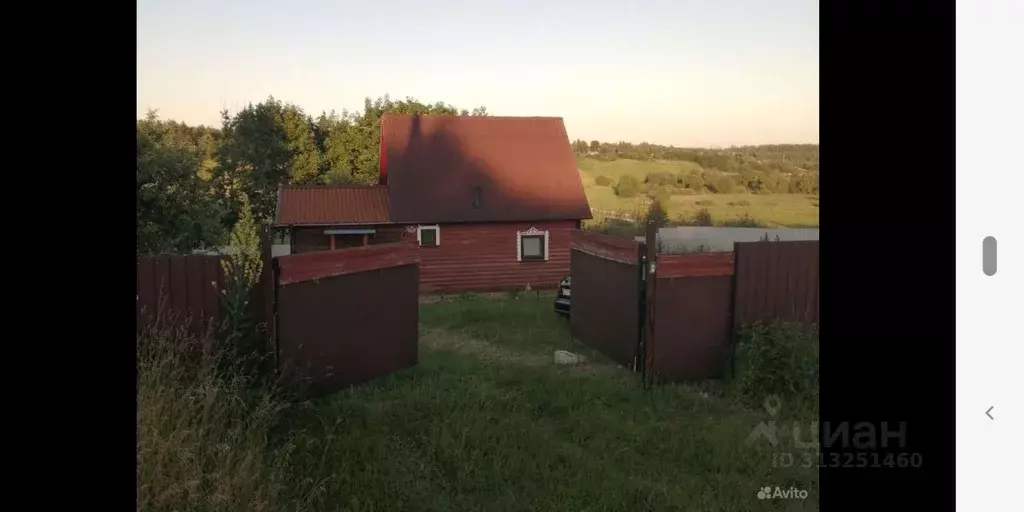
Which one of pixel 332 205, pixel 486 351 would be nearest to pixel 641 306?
pixel 486 351

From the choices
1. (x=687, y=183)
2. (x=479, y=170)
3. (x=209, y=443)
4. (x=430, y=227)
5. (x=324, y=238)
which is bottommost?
(x=209, y=443)

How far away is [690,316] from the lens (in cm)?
639

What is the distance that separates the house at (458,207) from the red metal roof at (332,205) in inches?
1.0

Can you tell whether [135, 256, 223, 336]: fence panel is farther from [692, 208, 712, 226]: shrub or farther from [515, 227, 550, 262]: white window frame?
[692, 208, 712, 226]: shrub

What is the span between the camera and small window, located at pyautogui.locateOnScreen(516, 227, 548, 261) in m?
16.2

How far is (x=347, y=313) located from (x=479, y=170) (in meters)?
11.3

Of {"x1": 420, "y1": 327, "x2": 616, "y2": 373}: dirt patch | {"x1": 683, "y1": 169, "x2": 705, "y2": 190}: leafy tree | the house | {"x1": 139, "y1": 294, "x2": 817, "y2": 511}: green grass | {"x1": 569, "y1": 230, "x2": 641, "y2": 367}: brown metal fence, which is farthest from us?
{"x1": 683, "y1": 169, "x2": 705, "y2": 190}: leafy tree

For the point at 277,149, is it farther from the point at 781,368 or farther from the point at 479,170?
the point at 781,368

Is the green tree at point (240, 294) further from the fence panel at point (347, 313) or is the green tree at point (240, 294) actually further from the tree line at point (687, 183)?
the tree line at point (687, 183)

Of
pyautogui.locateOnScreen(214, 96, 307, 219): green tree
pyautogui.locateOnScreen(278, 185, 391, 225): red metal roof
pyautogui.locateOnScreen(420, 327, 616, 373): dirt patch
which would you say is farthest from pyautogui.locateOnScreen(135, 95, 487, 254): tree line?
pyautogui.locateOnScreen(420, 327, 616, 373): dirt patch

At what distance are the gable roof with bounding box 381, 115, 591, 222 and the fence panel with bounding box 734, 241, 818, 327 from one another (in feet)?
33.3

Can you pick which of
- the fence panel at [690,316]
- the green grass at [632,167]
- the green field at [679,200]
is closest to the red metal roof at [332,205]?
the green field at [679,200]

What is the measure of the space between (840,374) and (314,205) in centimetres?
1472
